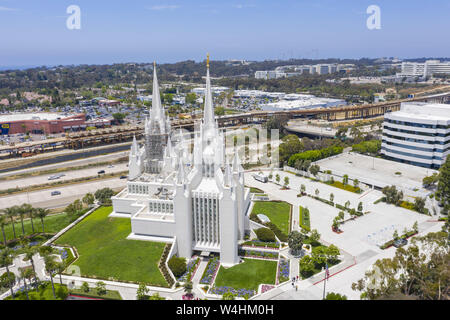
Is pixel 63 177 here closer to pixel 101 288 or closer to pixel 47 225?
pixel 47 225

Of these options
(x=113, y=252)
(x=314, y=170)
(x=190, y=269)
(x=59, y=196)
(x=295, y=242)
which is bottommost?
(x=190, y=269)

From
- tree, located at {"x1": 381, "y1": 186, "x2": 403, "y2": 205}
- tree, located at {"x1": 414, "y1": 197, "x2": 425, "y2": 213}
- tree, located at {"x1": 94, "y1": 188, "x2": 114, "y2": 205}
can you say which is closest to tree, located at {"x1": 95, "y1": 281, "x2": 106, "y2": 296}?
tree, located at {"x1": 94, "y1": 188, "x2": 114, "y2": 205}

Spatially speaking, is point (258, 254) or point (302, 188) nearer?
point (258, 254)

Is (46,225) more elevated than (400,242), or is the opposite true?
(46,225)

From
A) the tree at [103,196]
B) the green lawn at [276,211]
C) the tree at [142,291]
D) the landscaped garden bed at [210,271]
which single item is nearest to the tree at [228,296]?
the landscaped garden bed at [210,271]

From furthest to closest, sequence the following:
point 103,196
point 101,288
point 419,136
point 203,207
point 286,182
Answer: point 419,136 → point 286,182 → point 103,196 → point 203,207 → point 101,288

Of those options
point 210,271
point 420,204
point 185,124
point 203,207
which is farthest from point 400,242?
point 185,124
